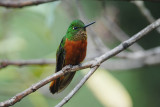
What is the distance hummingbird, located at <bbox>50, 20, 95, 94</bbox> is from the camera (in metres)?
2.64

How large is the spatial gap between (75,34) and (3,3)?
1.98ft

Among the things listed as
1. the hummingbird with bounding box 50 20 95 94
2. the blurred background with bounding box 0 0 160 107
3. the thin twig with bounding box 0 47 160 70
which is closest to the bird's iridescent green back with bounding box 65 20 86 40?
the hummingbird with bounding box 50 20 95 94

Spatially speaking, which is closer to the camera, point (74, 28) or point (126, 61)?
point (74, 28)

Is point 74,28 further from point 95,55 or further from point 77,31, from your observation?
point 95,55

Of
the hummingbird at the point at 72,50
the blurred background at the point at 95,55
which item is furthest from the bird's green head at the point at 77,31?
the blurred background at the point at 95,55

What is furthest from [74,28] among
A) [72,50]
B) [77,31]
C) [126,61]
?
[126,61]

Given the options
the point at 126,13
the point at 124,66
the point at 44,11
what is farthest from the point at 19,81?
the point at 126,13

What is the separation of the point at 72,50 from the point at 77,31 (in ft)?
0.51

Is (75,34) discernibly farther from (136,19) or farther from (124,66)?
(136,19)

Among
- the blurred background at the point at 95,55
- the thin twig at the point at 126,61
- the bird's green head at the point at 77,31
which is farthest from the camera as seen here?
the blurred background at the point at 95,55

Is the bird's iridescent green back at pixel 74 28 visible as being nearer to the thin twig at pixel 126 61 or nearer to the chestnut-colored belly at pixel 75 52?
the chestnut-colored belly at pixel 75 52

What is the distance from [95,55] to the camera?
358 centimetres

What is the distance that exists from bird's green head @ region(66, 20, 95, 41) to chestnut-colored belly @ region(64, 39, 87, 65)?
4cm

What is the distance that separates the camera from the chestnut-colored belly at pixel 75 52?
264cm
